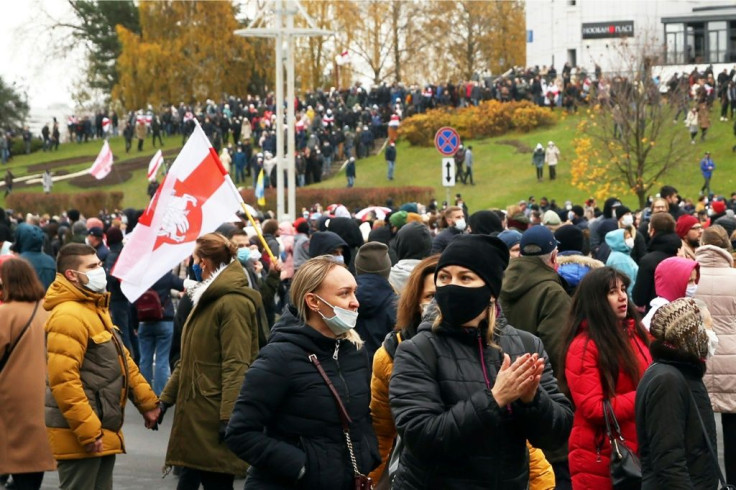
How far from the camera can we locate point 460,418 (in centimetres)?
422

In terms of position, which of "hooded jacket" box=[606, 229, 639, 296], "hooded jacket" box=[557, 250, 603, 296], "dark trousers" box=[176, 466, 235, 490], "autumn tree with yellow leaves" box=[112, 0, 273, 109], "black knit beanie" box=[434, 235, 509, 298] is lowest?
"dark trousers" box=[176, 466, 235, 490]

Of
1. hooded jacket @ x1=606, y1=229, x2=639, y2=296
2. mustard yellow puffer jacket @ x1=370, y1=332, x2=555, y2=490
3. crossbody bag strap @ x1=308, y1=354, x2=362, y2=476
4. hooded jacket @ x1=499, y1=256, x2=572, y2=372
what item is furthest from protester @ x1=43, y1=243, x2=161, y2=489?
hooded jacket @ x1=606, y1=229, x2=639, y2=296

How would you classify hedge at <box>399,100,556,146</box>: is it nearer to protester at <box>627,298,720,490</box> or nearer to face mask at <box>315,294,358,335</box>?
protester at <box>627,298,720,490</box>

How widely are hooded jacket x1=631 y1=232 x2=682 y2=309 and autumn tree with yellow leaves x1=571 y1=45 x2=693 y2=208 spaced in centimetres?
2889

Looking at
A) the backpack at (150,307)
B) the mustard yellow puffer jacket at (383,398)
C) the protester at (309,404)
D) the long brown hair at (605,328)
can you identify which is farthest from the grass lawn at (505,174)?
the protester at (309,404)

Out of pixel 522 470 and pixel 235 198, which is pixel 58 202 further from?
pixel 522 470

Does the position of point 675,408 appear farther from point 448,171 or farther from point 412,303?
point 448,171

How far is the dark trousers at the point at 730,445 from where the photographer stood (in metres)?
8.05

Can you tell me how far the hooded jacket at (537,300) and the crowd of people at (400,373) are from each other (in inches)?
0.5

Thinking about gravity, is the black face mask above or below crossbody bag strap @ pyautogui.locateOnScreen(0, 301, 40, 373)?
above

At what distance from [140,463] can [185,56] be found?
210ft

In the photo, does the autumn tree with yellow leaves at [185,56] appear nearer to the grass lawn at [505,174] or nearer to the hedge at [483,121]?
the grass lawn at [505,174]

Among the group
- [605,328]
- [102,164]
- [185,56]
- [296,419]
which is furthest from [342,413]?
[185,56]

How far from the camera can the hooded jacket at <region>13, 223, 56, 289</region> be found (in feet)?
42.3
